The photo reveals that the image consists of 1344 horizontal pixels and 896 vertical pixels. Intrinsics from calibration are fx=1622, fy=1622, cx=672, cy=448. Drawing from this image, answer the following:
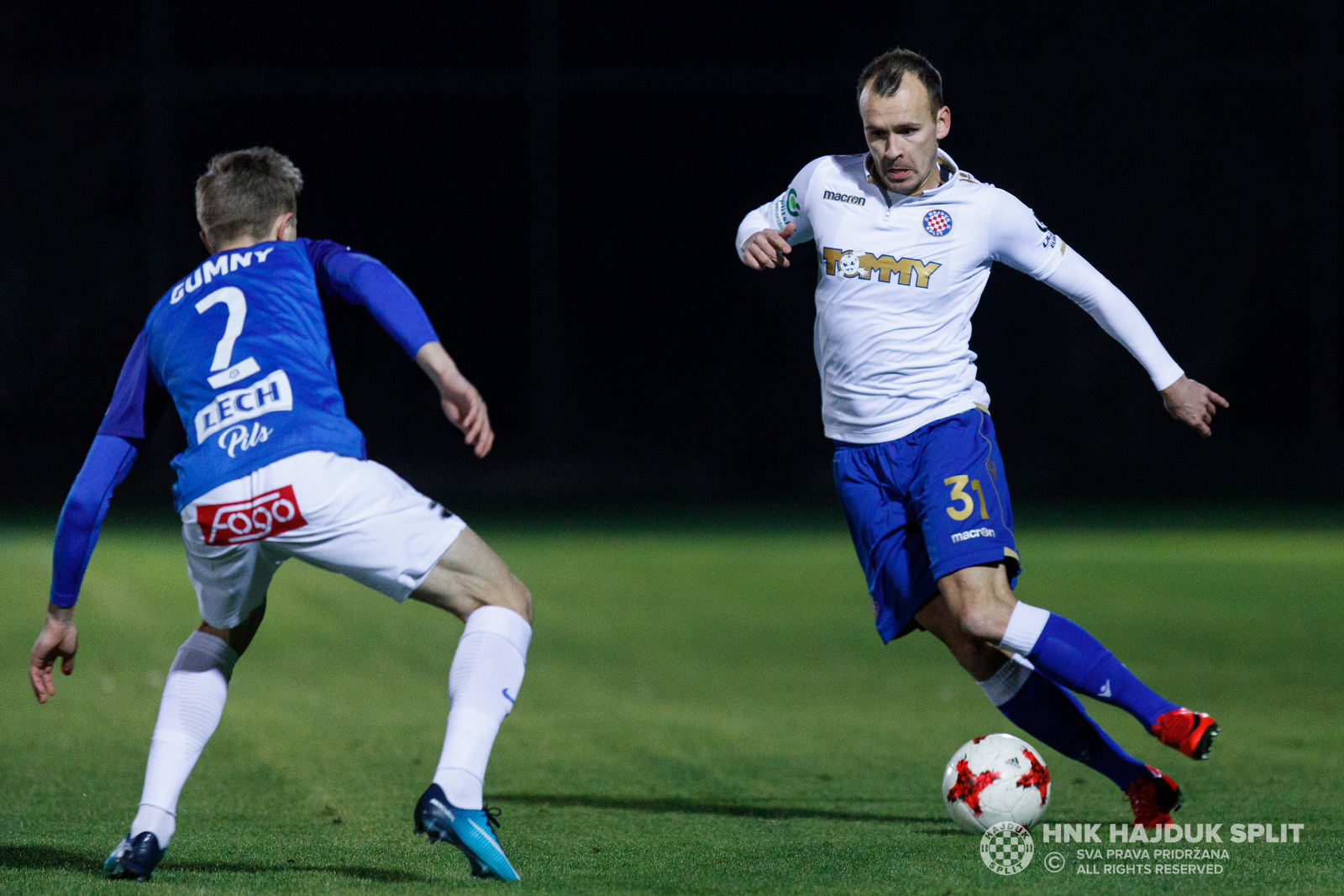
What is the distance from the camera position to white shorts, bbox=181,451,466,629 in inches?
150

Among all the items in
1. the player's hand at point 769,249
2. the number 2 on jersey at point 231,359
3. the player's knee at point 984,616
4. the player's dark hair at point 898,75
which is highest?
the player's dark hair at point 898,75

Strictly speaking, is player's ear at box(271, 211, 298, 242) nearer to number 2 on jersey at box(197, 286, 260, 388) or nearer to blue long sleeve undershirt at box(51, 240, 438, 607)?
blue long sleeve undershirt at box(51, 240, 438, 607)

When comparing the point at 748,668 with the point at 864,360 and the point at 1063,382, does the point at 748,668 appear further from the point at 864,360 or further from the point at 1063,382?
the point at 1063,382

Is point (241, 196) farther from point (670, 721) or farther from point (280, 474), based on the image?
point (670, 721)

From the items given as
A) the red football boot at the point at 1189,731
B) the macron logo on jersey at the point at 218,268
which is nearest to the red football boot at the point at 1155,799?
the red football boot at the point at 1189,731

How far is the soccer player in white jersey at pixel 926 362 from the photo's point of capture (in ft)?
15.6

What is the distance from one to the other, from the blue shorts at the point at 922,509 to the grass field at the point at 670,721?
762 mm

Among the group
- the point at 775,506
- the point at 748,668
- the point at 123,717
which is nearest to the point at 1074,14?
the point at 775,506

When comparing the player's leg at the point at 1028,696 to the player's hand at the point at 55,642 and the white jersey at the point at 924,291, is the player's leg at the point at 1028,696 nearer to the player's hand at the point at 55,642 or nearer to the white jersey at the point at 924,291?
the white jersey at the point at 924,291

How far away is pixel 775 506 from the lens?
58.2ft

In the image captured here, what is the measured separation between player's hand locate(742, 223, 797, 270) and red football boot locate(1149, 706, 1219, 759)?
5.45 ft

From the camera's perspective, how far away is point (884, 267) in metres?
4.88

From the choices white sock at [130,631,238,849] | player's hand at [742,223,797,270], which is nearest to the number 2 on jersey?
white sock at [130,631,238,849]

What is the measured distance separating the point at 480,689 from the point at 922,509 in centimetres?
150
